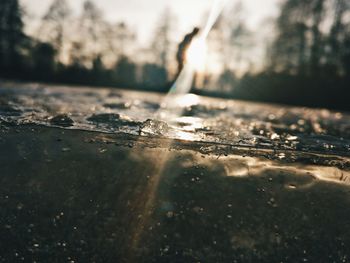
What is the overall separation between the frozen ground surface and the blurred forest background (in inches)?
615

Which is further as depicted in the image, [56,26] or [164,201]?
[56,26]

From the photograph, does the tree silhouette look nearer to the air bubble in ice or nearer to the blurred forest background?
the blurred forest background

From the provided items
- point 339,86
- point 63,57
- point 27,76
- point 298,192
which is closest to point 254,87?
point 339,86

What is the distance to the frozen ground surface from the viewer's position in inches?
82.9

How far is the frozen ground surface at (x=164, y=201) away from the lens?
2.11 m

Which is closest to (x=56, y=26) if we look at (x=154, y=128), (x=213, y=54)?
(x=213, y=54)

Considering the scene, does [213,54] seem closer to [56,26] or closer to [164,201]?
[56,26]

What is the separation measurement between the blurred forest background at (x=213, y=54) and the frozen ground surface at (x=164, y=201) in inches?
615

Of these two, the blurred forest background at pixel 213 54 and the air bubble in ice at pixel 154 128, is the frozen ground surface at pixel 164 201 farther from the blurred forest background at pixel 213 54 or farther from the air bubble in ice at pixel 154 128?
the blurred forest background at pixel 213 54

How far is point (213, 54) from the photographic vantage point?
33125 millimetres

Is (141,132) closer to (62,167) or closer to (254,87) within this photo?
(62,167)

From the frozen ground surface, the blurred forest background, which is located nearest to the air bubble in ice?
the frozen ground surface

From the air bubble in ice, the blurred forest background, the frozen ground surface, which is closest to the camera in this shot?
the frozen ground surface

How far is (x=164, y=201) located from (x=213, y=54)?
104 ft
